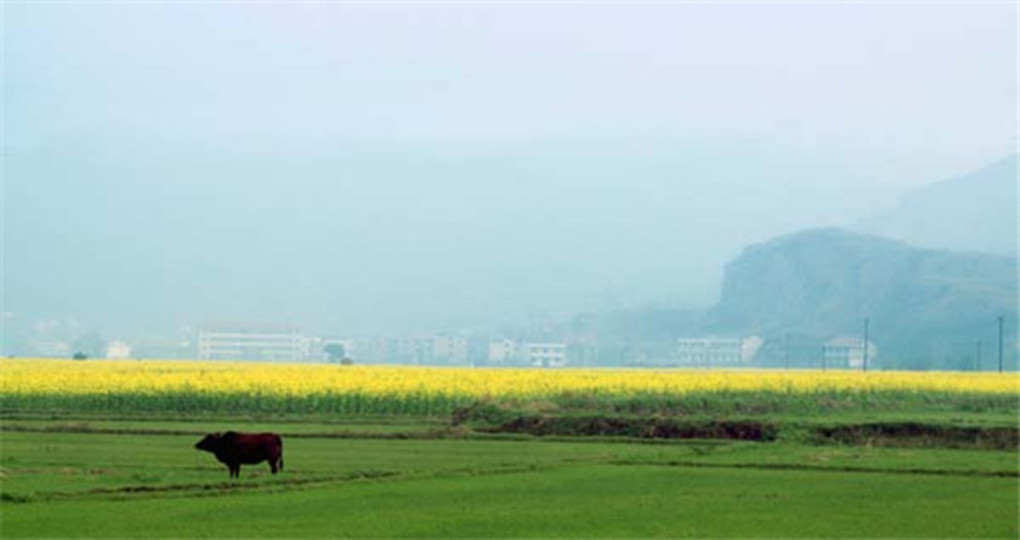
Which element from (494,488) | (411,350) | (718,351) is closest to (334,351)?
(411,350)

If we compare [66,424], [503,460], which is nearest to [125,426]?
[66,424]

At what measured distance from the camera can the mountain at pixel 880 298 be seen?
151m

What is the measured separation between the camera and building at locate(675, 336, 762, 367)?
530 feet

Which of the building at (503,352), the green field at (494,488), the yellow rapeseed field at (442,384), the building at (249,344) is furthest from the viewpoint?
the building at (503,352)

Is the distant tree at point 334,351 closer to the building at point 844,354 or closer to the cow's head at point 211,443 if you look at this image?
the building at point 844,354

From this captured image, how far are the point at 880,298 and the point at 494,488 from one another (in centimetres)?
16254

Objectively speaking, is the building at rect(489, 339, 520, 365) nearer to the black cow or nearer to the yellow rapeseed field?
the yellow rapeseed field

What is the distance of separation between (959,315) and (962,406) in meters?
118

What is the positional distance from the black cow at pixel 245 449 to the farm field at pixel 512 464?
33 cm

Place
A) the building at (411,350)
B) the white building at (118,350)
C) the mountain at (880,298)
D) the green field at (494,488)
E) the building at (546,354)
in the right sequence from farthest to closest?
the building at (411,350) < the building at (546,354) < the mountain at (880,298) < the white building at (118,350) < the green field at (494,488)

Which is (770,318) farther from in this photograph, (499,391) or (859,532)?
(859,532)

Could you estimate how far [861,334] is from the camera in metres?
166

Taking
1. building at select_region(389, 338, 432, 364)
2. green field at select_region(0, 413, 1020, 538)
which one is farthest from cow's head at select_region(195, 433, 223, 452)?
building at select_region(389, 338, 432, 364)

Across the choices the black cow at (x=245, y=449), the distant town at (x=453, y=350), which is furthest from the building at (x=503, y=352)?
the black cow at (x=245, y=449)
